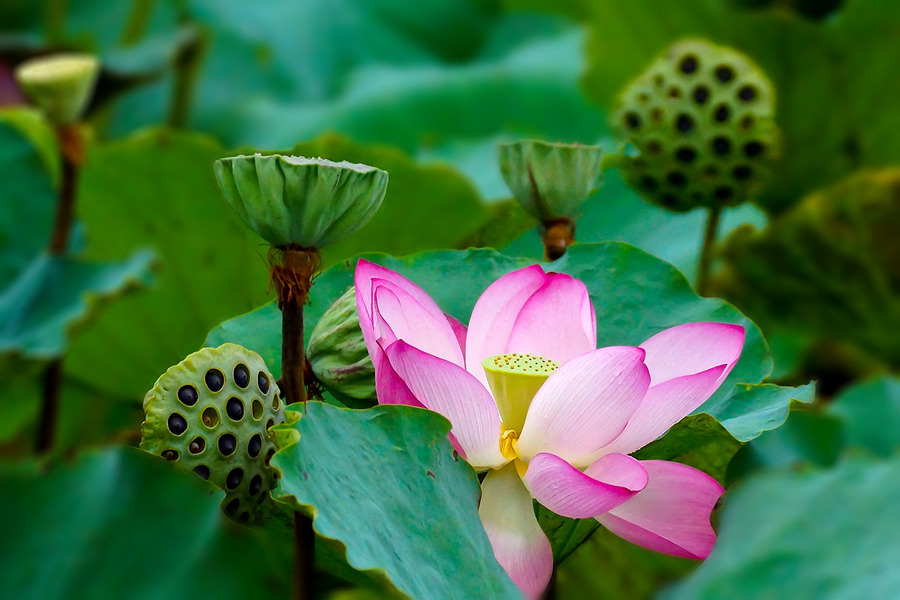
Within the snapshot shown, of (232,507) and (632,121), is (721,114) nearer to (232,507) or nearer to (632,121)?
(632,121)

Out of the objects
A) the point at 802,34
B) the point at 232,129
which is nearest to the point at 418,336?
the point at 802,34

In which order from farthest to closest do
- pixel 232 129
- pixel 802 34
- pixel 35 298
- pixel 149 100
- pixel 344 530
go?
pixel 149 100, pixel 232 129, pixel 802 34, pixel 35 298, pixel 344 530

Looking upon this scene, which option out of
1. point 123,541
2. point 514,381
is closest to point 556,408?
point 514,381

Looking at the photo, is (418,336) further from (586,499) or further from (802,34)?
(802,34)

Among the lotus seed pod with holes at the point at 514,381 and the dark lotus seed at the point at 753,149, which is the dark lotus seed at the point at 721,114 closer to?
the dark lotus seed at the point at 753,149

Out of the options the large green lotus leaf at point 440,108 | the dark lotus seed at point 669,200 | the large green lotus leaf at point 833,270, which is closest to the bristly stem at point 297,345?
the dark lotus seed at point 669,200

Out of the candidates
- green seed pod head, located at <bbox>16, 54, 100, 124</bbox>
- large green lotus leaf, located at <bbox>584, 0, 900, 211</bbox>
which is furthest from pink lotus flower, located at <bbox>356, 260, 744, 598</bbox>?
large green lotus leaf, located at <bbox>584, 0, 900, 211</bbox>
